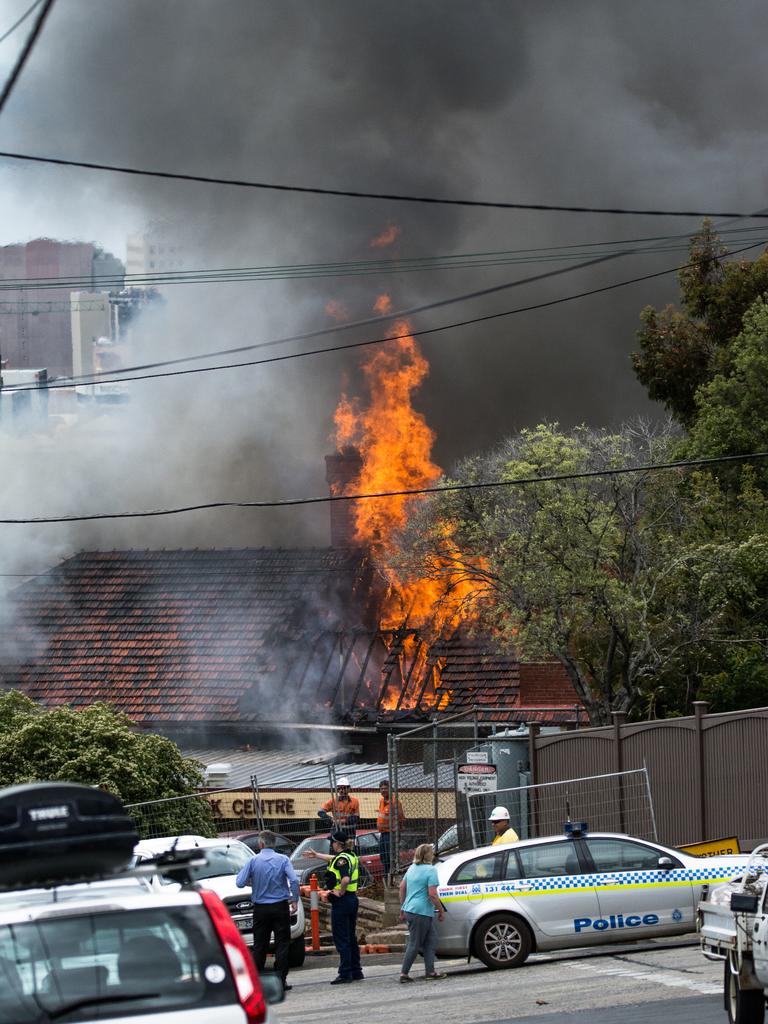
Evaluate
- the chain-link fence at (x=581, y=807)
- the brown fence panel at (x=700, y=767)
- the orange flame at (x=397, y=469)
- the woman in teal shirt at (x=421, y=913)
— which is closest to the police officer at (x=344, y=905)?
the woman in teal shirt at (x=421, y=913)

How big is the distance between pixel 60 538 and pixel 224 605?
21.7 feet

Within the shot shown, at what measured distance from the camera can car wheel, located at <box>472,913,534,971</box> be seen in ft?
44.0

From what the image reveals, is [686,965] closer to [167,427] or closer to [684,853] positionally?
[684,853]

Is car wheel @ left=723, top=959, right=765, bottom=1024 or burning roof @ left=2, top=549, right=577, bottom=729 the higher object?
burning roof @ left=2, top=549, right=577, bottom=729

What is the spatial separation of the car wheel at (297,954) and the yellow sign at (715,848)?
4.30 m

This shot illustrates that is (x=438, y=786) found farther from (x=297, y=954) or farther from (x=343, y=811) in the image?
(x=297, y=954)

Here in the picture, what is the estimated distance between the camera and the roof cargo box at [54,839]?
17.3 ft

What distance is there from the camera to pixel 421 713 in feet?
94.0

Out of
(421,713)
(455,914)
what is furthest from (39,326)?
(455,914)

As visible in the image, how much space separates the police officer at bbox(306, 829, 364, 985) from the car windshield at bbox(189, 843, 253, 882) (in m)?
2.17

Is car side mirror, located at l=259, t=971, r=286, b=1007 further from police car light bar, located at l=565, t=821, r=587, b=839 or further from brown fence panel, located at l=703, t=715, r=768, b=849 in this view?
brown fence panel, located at l=703, t=715, r=768, b=849

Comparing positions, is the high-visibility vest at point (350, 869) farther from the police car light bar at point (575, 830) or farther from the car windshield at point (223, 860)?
the car windshield at point (223, 860)

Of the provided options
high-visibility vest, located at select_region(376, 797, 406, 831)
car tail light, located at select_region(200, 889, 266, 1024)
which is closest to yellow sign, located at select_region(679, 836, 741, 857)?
high-visibility vest, located at select_region(376, 797, 406, 831)

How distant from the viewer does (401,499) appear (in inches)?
1233
